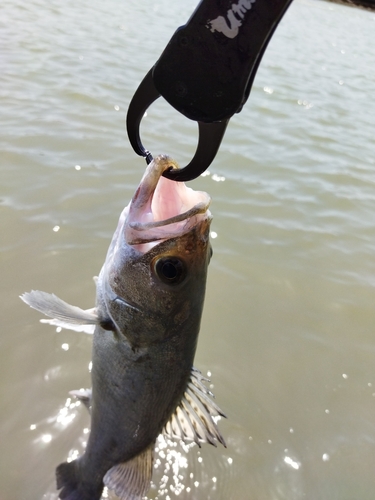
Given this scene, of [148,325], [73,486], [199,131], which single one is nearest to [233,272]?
[73,486]

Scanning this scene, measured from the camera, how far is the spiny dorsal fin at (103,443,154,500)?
2.11 m

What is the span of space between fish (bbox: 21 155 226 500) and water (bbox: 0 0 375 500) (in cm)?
94

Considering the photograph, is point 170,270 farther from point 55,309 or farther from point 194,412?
point 194,412

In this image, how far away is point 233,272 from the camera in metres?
4.49

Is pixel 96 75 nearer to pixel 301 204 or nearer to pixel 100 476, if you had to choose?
pixel 301 204

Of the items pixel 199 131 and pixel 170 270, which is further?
pixel 170 270

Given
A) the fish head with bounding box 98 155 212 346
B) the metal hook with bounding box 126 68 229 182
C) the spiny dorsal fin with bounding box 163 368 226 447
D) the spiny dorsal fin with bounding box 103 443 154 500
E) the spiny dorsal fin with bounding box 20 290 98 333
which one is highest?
the metal hook with bounding box 126 68 229 182

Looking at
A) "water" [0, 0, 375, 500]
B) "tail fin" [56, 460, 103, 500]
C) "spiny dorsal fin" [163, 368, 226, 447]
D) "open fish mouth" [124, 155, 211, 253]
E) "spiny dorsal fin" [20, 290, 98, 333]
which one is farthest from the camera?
"water" [0, 0, 375, 500]

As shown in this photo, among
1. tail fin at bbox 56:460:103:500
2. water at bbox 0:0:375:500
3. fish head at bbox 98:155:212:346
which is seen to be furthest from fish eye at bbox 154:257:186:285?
water at bbox 0:0:375:500

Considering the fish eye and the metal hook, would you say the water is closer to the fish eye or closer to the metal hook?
the fish eye

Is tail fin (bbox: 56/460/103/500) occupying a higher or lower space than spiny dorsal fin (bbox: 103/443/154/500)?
lower

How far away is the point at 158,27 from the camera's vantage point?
12.9 m

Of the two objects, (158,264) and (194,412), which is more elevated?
(158,264)

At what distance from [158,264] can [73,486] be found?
4.83ft
